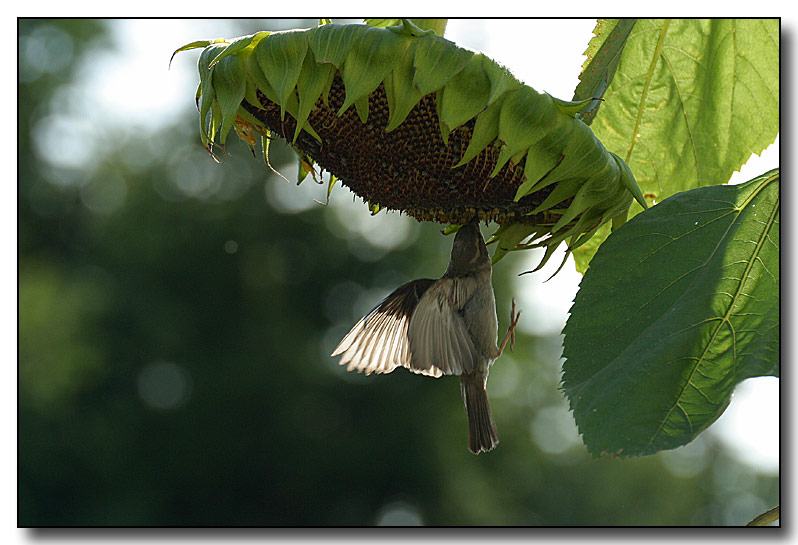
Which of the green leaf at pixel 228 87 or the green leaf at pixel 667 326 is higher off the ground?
the green leaf at pixel 228 87

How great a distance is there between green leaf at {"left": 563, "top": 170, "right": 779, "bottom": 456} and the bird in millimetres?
93

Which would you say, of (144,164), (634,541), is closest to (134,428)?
(144,164)

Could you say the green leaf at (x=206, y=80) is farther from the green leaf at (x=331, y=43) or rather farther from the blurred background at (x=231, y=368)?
the blurred background at (x=231, y=368)

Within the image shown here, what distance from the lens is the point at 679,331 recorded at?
874 mm

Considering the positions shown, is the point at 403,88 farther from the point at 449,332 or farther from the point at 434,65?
the point at 449,332

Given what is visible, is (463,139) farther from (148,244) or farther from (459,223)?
(148,244)

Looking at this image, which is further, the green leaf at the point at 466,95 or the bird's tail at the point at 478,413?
the bird's tail at the point at 478,413

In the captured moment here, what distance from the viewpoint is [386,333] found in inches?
41.7

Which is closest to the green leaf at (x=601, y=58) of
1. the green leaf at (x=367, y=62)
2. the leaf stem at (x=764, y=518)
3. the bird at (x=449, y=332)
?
the bird at (x=449, y=332)

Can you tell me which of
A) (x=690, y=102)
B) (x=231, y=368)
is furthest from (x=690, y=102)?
(x=231, y=368)

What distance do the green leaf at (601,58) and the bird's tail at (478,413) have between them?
332 millimetres

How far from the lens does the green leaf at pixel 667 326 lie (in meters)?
0.82

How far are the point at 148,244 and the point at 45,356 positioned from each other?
5.63 ft

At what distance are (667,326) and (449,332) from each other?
23cm
